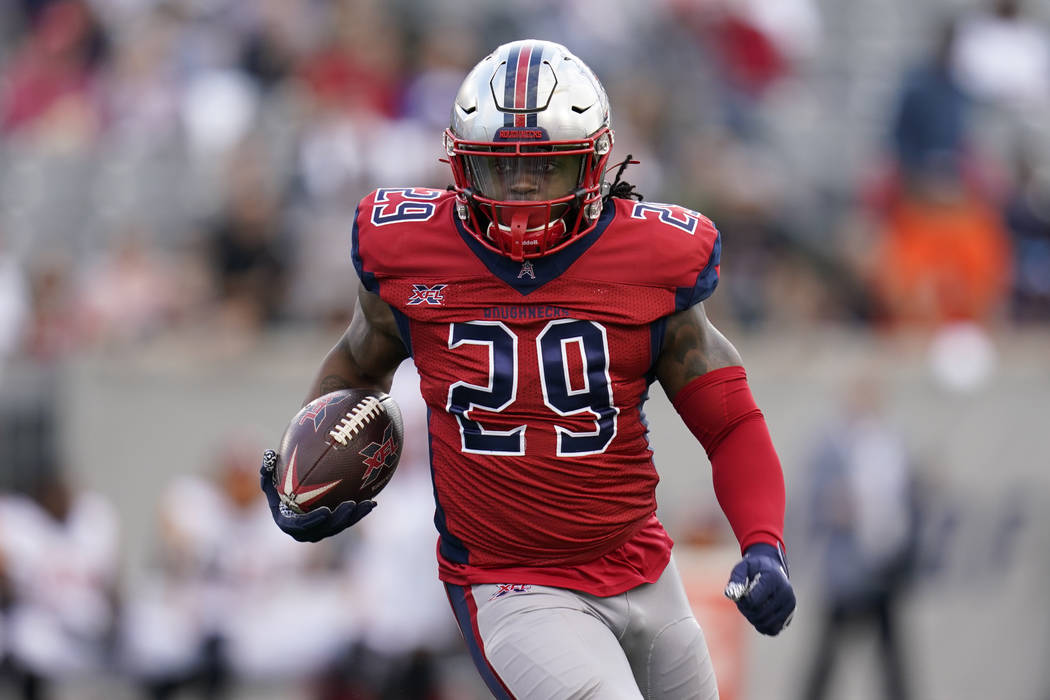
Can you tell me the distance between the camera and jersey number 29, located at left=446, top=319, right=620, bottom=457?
3.63m

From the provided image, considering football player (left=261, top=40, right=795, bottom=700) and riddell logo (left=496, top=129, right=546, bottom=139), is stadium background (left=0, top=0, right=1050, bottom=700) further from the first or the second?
riddell logo (left=496, top=129, right=546, bottom=139)

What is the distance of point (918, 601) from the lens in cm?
848

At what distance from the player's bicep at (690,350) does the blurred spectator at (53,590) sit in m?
4.42

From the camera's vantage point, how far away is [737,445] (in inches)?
148

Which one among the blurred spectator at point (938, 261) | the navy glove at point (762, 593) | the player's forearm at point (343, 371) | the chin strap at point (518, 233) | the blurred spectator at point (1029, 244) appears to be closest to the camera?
the navy glove at point (762, 593)

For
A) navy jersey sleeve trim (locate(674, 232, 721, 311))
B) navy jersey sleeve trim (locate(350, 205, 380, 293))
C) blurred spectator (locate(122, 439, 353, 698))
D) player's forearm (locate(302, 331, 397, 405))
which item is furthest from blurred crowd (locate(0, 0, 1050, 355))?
navy jersey sleeve trim (locate(674, 232, 721, 311))

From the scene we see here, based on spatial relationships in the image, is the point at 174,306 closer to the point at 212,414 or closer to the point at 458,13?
the point at 212,414

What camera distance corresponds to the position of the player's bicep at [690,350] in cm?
371

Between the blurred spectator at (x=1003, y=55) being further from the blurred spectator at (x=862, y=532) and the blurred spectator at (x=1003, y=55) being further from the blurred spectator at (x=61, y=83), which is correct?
the blurred spectator at (x=61, y=83)

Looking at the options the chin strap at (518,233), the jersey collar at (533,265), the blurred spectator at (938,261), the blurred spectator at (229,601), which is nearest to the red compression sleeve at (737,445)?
the jersey collar at (533,265)

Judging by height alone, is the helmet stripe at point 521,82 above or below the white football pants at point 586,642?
above

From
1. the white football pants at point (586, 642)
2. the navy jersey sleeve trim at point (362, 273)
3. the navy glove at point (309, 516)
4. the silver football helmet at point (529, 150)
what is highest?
the silver football helmet at point (529, 150)

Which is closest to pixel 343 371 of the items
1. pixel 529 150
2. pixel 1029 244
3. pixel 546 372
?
pixel 546 372

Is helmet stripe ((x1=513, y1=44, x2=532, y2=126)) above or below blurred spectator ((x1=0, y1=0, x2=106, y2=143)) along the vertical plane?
above
